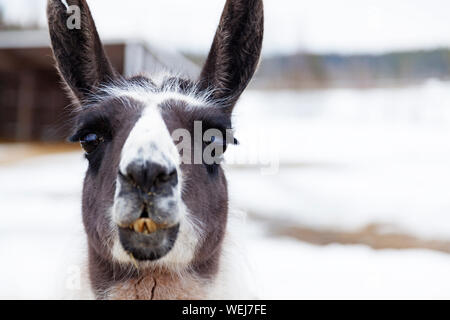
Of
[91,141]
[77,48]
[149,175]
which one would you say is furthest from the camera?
[77,48]

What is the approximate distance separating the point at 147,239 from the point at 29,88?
19.8 metres

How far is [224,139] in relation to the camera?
275 centimetres

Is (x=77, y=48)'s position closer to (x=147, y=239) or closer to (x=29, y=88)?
(x=147, y=239)

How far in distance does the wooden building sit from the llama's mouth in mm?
11734

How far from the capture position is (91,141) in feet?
8.59

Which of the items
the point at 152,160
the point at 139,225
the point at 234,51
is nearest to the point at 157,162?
the point at 152,160

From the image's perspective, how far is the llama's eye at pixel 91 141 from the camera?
2.60 meters

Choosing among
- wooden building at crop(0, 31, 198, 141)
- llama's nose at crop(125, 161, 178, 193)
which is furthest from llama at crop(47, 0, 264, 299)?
wooden building at crop(0, 31, 198, 141)

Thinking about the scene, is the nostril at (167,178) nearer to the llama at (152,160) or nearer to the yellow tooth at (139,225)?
the llama at (152,160)

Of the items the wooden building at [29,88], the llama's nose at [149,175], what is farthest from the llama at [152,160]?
the wooden building at [29,88]

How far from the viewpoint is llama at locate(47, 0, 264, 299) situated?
2.11 metres

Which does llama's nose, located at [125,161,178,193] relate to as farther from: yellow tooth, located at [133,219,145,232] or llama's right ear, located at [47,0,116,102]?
llama's right ear, located at [47,0,116,102]

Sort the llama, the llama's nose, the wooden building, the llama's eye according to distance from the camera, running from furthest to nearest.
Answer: the wooden building, the llama's eye, the llama, the llama's nose
